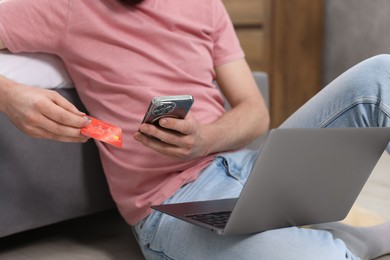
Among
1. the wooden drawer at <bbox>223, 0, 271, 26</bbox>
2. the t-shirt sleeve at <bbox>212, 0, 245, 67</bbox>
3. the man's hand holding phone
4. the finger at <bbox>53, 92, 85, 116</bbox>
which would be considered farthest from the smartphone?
the wooden drawer at <bbox>223, 0, 271, 26</bbox>

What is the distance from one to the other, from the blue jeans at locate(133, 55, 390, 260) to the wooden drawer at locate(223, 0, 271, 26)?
1.61m

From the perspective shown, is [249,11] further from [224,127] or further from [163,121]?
[163,121]

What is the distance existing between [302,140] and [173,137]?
0.69ft

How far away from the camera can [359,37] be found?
279 centimetres

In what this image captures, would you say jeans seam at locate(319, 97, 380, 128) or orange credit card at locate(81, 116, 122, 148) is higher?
orange credit card at locate(81, 116, 122, 148)

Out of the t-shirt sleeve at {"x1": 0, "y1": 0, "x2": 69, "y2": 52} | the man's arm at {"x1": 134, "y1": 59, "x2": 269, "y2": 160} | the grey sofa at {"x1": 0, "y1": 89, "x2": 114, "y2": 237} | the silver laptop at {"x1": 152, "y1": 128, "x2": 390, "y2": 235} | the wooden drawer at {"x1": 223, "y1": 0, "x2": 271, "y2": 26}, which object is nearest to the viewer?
the silver laptop at {"x1": 152, "y1": 128, "x2": 390, "y2": 235}

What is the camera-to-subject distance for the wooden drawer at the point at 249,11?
9.00 feet

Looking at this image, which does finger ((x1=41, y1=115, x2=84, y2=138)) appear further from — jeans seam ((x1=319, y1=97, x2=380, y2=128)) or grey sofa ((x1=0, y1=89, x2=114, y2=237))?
jeans seam ((x1=319, y1=97, x2=380, y2=128))

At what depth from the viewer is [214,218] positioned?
0.98 meters

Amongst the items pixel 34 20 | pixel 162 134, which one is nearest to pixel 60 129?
pixel 162 134

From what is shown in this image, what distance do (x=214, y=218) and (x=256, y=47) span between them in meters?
1.89

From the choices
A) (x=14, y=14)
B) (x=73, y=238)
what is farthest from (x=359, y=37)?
(x=14, y=14)

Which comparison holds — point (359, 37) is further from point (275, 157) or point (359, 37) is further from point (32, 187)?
point (275, 157)

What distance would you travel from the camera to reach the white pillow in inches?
48.1
